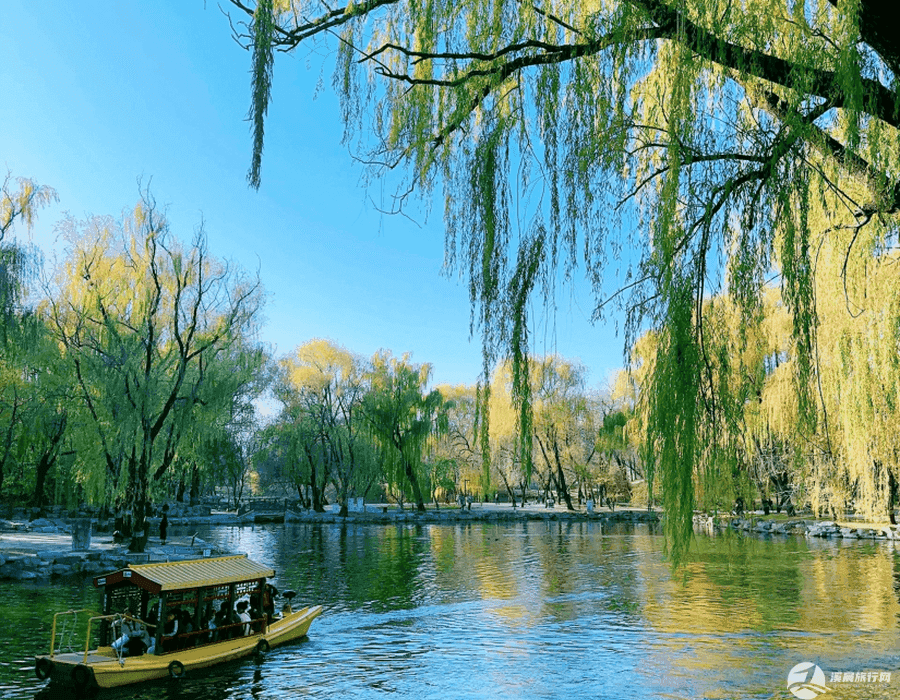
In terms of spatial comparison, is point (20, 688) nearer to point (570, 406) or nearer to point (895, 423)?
point (895, 423)

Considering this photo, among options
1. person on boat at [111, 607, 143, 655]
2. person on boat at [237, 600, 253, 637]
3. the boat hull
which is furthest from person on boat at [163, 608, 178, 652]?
person on boat at [237, 600, 253, 637]

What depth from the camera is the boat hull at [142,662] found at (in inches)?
364

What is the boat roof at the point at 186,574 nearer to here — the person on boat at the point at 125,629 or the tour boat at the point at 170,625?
the tour boat at the point at 170,625

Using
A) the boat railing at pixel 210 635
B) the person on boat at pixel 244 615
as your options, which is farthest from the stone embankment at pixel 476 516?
the boat railing at pixel 210 635

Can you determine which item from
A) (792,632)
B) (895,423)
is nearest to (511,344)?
(792,632)

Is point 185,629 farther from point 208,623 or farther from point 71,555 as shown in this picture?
point 71,555

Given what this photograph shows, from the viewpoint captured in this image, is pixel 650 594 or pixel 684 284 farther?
pixel 650 594

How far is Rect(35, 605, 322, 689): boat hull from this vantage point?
9.24 meters

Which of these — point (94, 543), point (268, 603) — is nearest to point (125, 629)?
point (268, 603)

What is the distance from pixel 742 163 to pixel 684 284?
3.86 ft

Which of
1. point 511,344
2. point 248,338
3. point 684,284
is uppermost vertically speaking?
point 248,338

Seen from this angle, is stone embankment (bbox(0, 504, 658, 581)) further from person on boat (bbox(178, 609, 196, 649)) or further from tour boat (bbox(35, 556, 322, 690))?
person on boat (bbox(178, 609, 196, 649))

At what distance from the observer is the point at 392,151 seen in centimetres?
506

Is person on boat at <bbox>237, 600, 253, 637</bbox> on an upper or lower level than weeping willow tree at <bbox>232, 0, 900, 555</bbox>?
lower
